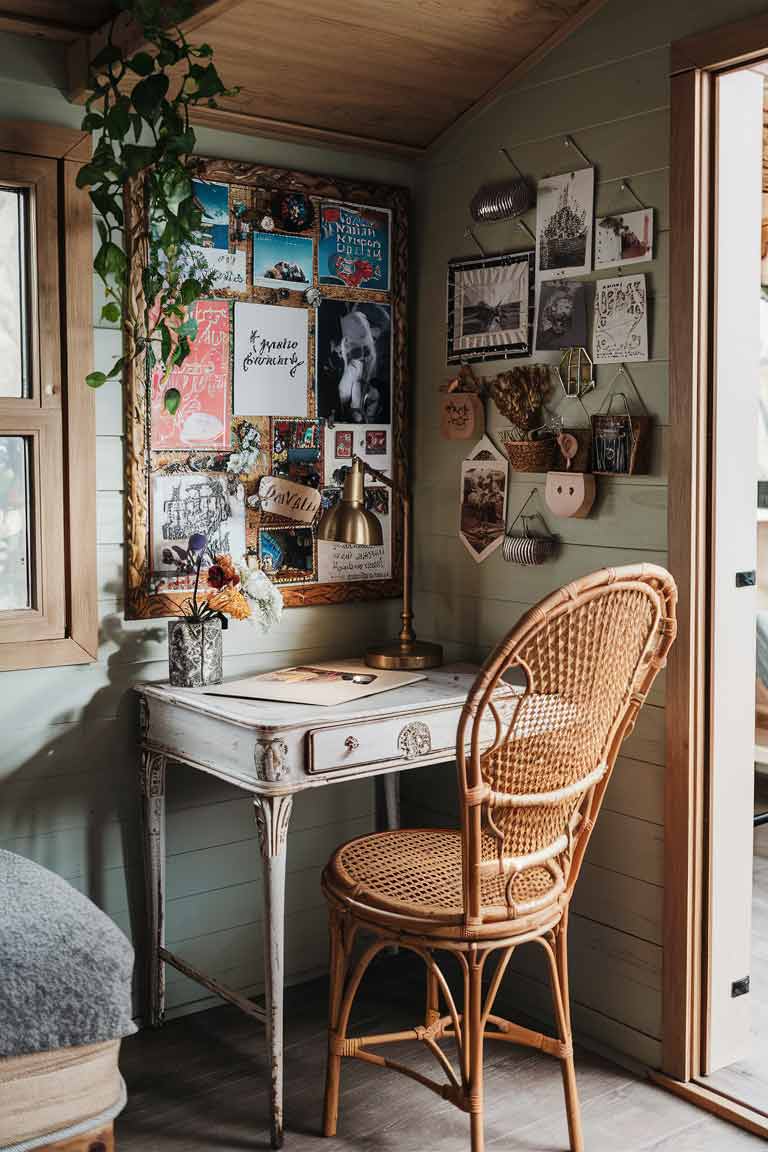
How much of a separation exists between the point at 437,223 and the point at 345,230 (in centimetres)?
25

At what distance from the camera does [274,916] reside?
241cm

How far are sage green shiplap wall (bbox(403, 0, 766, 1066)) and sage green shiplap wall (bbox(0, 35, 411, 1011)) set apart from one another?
0.98 feet

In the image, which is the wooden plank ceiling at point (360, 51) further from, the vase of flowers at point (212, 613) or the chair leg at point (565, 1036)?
the chair leg at point (565, 1036)

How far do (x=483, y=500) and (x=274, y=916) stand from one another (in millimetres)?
1184

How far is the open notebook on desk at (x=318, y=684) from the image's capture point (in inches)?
105

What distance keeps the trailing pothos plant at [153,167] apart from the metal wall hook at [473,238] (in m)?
0.68

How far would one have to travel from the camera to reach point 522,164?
2906 mm

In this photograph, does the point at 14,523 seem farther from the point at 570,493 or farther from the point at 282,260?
the point at 570,493

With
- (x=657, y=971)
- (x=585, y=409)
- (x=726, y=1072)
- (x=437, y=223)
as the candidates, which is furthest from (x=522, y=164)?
(x=726, y=1072)

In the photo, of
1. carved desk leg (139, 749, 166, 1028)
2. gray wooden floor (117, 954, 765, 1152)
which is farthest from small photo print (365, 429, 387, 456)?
gray wooden floor (117, 954, 765, 1152)

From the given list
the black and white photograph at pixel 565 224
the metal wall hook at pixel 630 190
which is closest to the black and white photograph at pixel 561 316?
the black and white photograph at pixel 565 224

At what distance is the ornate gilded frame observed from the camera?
2760 mm

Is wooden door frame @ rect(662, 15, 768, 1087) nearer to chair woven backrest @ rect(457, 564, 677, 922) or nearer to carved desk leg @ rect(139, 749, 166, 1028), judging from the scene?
chair woven backrest @ rect(457, 564, 677, 922)

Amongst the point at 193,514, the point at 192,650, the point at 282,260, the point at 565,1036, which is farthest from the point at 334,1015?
the point at 282,260
